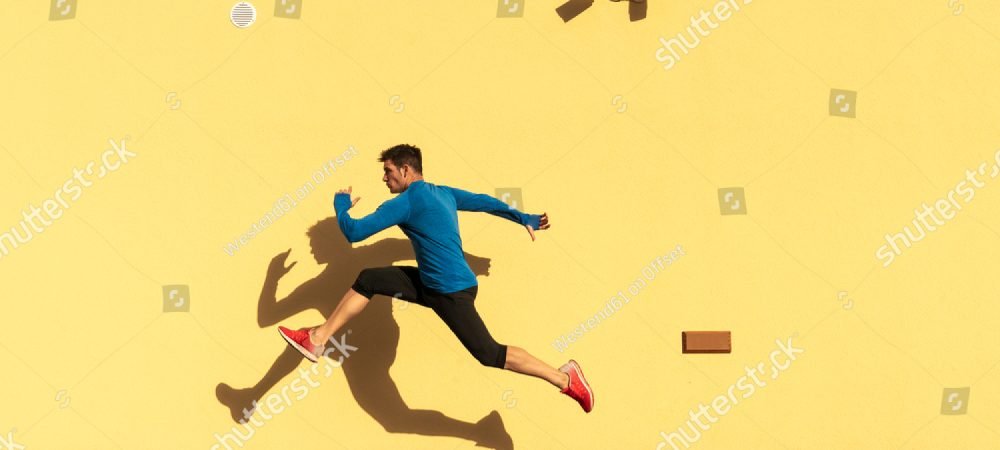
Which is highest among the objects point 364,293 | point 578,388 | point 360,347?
point 364,293

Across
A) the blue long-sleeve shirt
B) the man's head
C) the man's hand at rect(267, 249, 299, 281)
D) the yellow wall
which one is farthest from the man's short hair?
the man's hand at rect(267, 249, 299, 281)

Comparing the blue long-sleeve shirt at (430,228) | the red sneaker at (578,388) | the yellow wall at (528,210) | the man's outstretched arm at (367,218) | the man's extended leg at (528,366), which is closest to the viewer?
the man's outstretched arm at (367,218)

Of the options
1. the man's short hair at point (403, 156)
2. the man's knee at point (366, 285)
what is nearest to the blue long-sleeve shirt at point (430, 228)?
the man's short hair at point (403, 156)

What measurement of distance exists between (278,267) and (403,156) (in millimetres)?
1044

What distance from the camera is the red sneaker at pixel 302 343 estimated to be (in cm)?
434

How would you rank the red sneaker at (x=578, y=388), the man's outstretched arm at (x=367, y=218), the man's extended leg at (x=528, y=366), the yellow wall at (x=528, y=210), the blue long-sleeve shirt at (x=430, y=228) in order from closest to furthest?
1. the man's outstretched arm at (x=367, y=218)
2. the blue long-sleeve shirt at (x=430, y=228)
3. the man's extended leg at (x=528, y=366)
4. the red sneaker at (x=578, y=388)
5. the yellow wall at (x=528, y=210)

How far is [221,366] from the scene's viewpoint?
16.1 feet

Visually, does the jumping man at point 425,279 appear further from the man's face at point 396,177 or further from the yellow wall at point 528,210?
the yellow wall at point 528,210

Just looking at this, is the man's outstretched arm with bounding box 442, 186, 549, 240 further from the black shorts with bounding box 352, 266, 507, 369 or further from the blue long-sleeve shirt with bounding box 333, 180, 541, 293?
the black shorts with bounding box 352, 266, 507, 369

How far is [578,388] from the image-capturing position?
456 cm

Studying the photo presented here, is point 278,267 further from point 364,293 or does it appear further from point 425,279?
point 425,279

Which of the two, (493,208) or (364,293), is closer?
(364,293)

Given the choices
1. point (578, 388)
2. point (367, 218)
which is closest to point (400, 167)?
point (367, 218)

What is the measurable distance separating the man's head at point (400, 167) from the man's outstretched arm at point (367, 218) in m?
0.12
